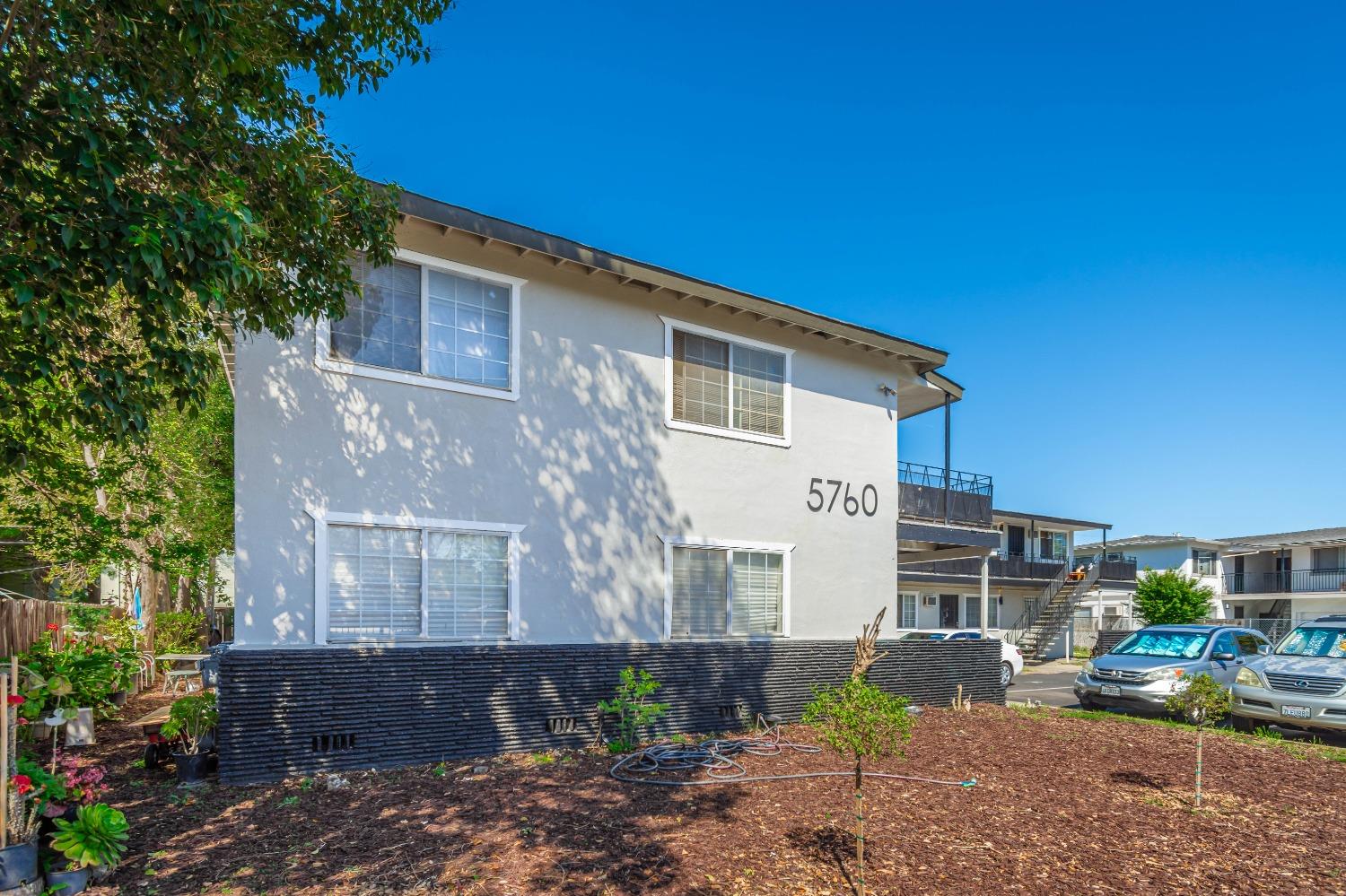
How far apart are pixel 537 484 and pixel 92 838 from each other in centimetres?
558

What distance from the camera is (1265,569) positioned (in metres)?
43.1

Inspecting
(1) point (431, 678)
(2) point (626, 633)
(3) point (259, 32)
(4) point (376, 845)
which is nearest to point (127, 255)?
(3) point (259, 32)

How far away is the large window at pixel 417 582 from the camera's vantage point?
8.66m

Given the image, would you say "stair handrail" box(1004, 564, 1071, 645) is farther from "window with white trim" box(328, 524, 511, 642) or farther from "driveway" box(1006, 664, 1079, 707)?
"window with white trim" box(328, 524, 511, 642)

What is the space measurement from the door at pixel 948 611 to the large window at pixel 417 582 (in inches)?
1034

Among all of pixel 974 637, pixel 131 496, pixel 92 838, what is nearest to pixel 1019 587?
pixel 974 637

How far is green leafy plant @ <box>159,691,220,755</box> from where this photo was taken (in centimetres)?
796

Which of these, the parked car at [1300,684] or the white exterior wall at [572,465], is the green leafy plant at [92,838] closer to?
the white exterior wall at [572,465]

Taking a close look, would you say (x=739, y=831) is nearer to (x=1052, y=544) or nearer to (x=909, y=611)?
(x=909, y=611)

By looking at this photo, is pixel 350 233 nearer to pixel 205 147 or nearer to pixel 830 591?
pixel 205 147

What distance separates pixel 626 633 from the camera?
1054cm

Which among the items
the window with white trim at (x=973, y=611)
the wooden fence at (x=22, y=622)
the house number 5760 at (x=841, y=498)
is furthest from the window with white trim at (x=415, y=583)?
the window with white trim at (x=973, y=611)

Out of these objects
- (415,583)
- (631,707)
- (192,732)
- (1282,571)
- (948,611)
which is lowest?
(948,611)

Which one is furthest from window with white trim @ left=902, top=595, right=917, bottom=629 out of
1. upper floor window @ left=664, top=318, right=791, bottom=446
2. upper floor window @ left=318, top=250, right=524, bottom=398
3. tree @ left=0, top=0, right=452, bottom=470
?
tree @ left=0, top=0, right=452, bottom=470
